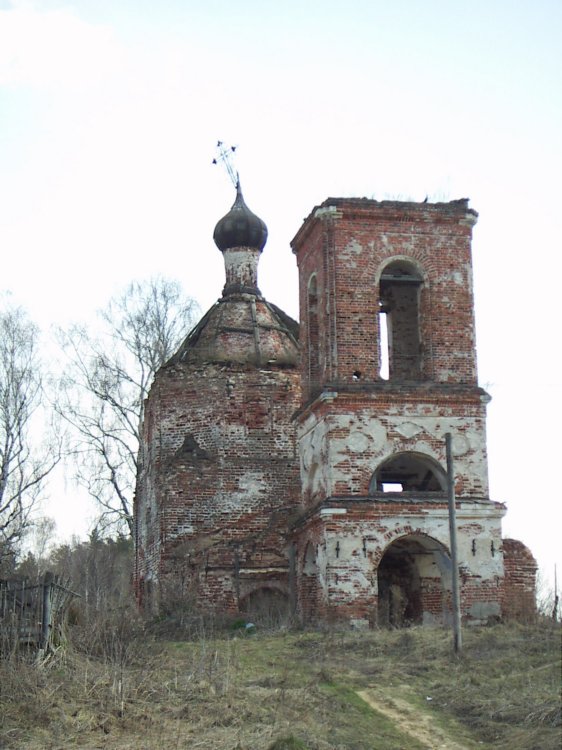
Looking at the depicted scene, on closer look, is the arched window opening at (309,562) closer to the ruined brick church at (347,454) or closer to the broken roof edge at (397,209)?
the ruined brick church at (347,454)

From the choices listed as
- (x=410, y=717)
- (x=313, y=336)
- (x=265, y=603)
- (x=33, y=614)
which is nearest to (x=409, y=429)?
(x=313, y=336)

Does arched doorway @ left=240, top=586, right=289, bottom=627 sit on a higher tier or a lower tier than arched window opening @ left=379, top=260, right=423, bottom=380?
lower

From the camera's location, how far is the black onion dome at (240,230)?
28203mm

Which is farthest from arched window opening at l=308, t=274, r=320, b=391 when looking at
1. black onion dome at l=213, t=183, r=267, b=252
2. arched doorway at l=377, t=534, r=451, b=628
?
black onion dome at l=213, t=183, r=267, b=252

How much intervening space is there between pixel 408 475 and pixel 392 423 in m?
1.92

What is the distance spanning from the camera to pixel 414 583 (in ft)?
71.9

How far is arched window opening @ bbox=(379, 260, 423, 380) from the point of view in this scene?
22844 mm

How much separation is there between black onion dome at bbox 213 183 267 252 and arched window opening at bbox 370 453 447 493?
7732mm

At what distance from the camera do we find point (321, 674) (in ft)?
50.9

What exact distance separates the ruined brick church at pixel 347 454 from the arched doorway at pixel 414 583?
0.04 metres

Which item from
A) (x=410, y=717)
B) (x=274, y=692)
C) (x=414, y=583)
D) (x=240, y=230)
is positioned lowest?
(x=410, y=717)

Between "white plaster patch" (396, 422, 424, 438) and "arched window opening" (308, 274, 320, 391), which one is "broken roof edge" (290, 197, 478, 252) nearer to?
"arched window opening" (308, 274, 320, 391)

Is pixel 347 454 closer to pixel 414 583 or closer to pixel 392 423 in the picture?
pixel 392 423

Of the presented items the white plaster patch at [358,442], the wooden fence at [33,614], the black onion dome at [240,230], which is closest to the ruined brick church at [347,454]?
the white plaster patch at [358,442]
